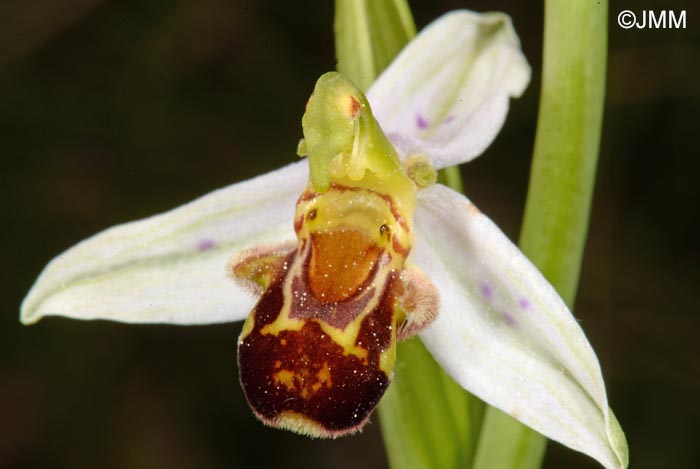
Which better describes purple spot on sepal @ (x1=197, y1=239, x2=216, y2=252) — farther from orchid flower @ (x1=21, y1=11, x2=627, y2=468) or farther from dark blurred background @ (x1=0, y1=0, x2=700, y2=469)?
dark blurred background @ (x1=0, y1=0, x2=700, y2=469)

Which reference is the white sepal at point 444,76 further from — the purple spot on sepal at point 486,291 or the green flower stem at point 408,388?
the purple spot on sepal at point 486,291

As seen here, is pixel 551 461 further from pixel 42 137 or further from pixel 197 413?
pixel 42 137


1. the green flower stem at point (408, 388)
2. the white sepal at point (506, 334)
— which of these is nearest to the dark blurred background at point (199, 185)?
the green flower stem at point (408, 388)

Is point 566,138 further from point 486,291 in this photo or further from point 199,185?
point 199,185

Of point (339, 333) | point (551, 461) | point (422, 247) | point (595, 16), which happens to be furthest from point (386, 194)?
point (551, 461)

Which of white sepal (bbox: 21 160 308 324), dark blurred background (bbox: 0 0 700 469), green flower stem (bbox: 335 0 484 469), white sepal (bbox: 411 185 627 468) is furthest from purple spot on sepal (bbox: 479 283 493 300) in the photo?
dark blurred background (bbox: 0 0 700 469)

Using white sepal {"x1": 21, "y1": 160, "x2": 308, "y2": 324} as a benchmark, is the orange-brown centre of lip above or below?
above
